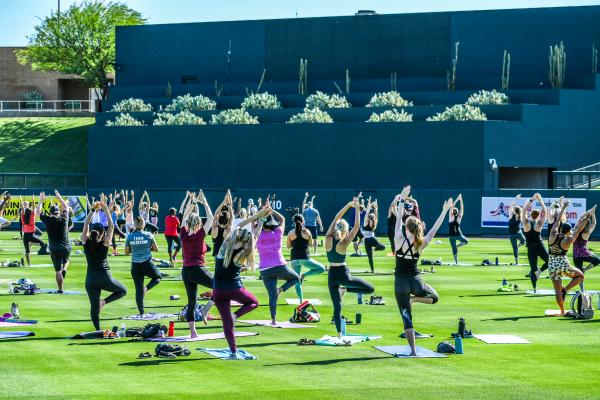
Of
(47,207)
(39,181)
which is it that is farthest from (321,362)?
(39,181)

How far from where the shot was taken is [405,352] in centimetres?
1934

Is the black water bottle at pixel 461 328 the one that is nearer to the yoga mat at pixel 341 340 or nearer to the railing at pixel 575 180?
the yoga mat at pixel 341 340

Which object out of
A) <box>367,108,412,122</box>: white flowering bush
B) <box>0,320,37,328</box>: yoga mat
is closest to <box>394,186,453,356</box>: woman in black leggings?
<box>0,320,37,328</box>: yoga mat

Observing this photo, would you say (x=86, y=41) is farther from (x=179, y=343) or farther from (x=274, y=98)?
(x=179, y=343)

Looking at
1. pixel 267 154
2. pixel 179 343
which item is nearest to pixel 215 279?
pixel 179 343

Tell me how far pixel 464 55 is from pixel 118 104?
24475 millimetres

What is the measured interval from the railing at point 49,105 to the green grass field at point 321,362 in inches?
3031

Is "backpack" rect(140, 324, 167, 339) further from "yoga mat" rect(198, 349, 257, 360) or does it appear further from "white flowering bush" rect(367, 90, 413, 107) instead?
"white flowering bush" rect(367, 90, 413, 107)

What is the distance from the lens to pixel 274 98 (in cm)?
7775

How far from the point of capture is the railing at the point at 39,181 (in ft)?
241

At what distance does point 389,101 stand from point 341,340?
54.4 metres

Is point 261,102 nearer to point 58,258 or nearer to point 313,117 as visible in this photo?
Answer: point 313,117

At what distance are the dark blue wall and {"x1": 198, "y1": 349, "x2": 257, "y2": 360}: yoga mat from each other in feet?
203

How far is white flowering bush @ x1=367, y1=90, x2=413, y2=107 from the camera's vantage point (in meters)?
73.9
